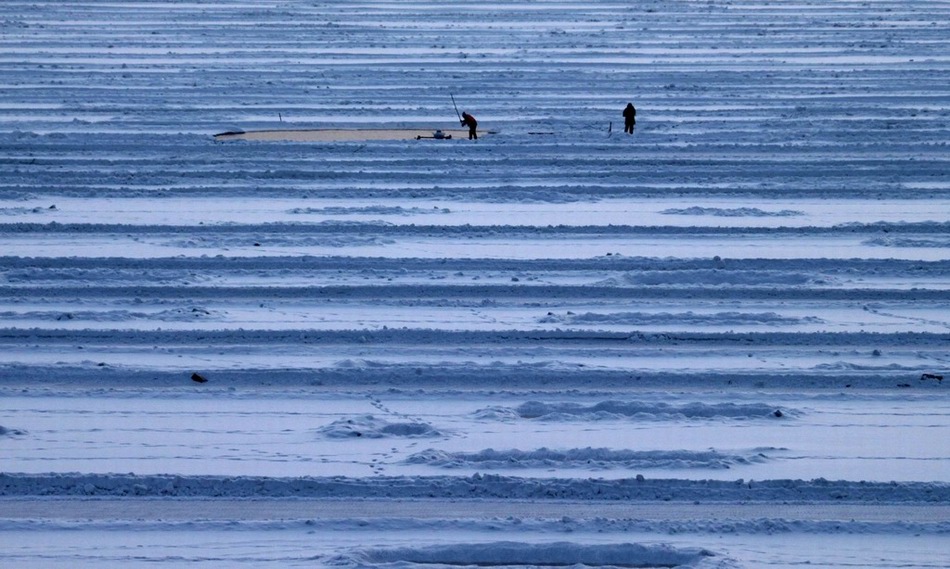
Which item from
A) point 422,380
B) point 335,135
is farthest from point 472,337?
point 335,135

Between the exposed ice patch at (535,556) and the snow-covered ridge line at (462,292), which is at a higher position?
the snow-covered ridge line at (462,292)

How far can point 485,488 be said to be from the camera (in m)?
4.48

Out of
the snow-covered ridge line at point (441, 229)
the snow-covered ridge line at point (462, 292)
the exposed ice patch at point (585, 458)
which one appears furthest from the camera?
the snow-covered ridge line at point (441, 229)

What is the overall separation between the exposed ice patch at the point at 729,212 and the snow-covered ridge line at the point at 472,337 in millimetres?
2054

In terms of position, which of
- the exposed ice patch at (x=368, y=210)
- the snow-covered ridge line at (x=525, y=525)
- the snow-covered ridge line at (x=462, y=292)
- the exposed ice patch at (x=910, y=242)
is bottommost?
the snow-covered ridge line at (x=525, y=525)

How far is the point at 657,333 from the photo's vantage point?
5930 mm

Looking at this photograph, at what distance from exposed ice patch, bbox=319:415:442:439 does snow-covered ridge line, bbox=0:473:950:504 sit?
383mm

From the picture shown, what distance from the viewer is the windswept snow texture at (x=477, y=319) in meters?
4.30

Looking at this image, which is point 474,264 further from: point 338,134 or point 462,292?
point 338,134

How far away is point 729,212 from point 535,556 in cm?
435

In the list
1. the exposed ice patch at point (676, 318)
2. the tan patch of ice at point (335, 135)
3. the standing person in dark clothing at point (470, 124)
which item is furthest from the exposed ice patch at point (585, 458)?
the tan patch of ice at point (335, 135)

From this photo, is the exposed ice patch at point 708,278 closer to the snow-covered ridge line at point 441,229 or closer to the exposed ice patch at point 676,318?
the exposed ice patch at point 676,318

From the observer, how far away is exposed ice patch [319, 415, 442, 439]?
16.0 ft

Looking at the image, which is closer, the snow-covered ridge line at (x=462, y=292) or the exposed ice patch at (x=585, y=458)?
the exposed ice patch at (x=585, y=458)
